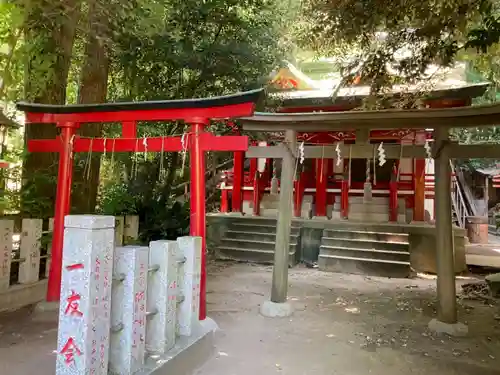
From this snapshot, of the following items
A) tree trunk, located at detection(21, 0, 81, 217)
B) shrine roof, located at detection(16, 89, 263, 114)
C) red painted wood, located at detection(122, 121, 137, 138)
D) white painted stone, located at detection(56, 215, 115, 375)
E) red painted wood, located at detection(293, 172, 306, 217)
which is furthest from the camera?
red painted wood, located at detection(293, 172, 306, 217)

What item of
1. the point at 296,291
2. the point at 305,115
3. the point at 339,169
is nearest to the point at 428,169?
the point at 339,169

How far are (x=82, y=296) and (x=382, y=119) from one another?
16.6 feet

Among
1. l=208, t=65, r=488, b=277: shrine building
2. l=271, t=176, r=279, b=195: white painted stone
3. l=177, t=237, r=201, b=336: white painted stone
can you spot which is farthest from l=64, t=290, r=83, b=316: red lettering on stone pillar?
l=271, t=176, r=279, b=195: white painted stone

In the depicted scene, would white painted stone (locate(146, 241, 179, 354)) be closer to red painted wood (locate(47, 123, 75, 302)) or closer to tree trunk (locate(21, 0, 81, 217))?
red painted wood (locate(47, 123, 75, 302))

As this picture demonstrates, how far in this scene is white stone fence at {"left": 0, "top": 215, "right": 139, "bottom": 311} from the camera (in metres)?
5.89

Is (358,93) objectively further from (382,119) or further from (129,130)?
(129,130)

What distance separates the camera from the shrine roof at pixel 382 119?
5.81 metres

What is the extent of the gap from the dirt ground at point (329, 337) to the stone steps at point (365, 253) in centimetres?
155

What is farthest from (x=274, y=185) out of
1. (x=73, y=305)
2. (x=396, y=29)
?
(x=73, y=305)

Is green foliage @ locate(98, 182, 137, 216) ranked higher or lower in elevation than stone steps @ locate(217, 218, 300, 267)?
higher

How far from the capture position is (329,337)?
5.69 metres

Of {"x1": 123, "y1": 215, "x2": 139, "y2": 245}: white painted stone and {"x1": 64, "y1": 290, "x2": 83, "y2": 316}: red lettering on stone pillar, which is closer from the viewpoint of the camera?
{"x1": 64, "y1": 290, "x2": 83, "y2": 316}: red lettering on stone pillar

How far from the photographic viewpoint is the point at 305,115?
664 centimetres

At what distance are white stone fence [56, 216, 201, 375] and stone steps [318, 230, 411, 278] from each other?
704cm
